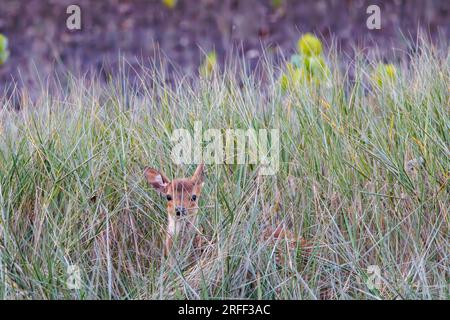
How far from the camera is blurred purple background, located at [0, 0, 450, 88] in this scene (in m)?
6.81

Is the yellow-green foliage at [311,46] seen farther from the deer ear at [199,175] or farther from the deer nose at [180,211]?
the deer nose at [180,211]

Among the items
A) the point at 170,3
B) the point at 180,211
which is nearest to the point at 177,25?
the point at 170,3

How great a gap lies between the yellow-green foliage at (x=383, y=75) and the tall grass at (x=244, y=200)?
13 cm

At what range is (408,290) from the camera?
318cm

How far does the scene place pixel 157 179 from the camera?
354 cm

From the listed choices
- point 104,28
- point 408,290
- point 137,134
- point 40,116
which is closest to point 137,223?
point 137,134

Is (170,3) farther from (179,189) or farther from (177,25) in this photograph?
(179,189)

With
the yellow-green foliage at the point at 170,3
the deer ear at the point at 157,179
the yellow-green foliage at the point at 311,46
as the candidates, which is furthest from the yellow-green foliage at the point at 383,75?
the yellow-green foliage at the point at 170,3

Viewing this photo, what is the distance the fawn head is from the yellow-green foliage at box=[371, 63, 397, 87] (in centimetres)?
109

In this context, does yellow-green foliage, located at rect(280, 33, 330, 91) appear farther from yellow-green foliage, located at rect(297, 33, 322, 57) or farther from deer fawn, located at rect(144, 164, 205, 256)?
deer fawn, located at rect(144, 164, 205, 256)

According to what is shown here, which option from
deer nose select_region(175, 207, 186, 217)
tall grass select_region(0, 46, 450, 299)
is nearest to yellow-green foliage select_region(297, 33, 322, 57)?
tall grass select_region(0, 46, 450, 299)

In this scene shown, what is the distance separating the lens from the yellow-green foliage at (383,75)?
4.25m

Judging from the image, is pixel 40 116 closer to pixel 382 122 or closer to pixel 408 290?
pixel 382 122

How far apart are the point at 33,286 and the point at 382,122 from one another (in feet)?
5.23
